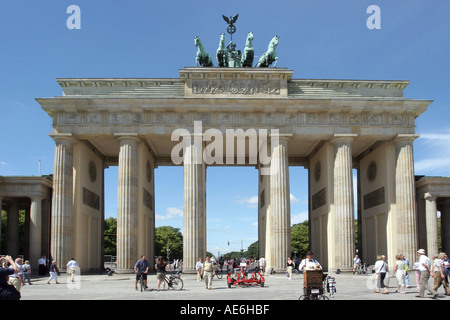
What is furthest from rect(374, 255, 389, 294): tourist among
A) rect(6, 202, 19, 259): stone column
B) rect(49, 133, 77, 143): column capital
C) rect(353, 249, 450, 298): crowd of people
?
rect(6, 202, 19, 259): stone column

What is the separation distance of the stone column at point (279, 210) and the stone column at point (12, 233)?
2232 cm

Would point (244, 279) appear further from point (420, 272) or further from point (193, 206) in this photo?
point (193, 206)

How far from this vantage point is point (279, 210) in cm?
3769

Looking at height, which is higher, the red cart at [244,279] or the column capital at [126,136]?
the column capital at [126,136]

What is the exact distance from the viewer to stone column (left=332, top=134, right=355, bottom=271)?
37438mm

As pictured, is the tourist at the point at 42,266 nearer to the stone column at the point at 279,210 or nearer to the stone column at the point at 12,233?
the stone column at the point at 12,233

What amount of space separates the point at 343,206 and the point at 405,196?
490 cm

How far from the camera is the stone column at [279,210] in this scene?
1462 inches

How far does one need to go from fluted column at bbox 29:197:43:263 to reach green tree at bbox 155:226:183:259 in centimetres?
8056

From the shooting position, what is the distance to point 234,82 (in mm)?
39250

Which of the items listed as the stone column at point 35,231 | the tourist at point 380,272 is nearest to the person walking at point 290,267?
the tourist at point 380,272

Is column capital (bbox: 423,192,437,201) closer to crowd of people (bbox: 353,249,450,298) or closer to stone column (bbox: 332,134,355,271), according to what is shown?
stone column (bbox: 332,134,355,271)
